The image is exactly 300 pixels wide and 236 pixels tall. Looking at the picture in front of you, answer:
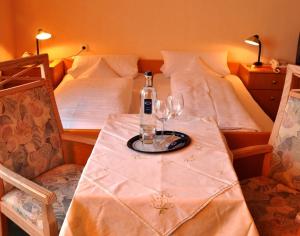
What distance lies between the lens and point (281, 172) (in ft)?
5.95

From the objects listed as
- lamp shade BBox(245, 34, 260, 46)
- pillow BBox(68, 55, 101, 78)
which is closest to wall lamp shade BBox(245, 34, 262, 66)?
lamp shade BBox(245, 34, 260, 46)

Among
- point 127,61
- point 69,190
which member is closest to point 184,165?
point 69,190

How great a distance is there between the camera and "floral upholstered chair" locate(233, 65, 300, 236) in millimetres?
1558

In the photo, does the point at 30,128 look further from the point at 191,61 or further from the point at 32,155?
the point at 191,61

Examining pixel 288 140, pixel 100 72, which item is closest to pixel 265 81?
pixel 100 72

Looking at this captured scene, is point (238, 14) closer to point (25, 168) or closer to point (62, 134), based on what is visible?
point (62, 134)

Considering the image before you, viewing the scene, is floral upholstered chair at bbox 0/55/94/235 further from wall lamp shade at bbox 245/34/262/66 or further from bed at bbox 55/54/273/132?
wall lamp shade at bbox 245/34/262/66

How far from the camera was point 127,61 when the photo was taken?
12.2 ft

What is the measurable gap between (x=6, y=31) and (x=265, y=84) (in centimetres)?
266

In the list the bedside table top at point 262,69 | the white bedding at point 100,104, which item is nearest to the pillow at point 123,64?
the white bedding at point 100,104

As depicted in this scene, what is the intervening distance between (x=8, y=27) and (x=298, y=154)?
121 inches

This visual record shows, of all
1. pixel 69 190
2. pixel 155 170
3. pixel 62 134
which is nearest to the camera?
pixel 155 170

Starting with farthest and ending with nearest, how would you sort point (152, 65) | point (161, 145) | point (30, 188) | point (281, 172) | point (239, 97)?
point (152, 65)
point (239, 97)
point (281, 172)
point (161, 145)
point (30, 188)

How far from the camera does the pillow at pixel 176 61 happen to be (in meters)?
3.69
